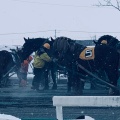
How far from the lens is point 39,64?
21109 millimetres

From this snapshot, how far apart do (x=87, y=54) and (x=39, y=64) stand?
3.30 m

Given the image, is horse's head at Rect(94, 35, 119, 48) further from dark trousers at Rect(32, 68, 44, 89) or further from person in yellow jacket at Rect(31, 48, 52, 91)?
dark trousers at Rect(32, 68, 44, 89)

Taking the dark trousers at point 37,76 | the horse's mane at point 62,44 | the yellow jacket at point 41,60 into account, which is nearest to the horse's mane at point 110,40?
the horse's mane at point 62,44

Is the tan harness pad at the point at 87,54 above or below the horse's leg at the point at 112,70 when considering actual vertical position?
above

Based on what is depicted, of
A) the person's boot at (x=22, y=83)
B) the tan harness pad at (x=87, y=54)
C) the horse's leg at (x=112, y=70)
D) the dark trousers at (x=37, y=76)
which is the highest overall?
the tan harness pad at (x=87, y=54)

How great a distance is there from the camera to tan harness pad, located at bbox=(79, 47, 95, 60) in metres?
18.2

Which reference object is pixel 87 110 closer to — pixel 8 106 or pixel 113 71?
pixel 8 106

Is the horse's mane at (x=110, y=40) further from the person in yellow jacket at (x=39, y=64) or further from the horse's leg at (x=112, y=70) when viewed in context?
the person in yellow jacket at (x=39, y=64)

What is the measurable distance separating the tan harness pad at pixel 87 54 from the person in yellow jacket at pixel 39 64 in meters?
2.49

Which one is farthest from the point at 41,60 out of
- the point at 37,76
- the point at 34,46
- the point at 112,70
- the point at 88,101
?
the point at 88,101

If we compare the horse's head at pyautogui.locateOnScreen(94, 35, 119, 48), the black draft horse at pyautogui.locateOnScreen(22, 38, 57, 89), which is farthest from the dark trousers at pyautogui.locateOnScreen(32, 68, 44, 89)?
the horse's head at pyautogui.locateOnScreen(94, 35, 119, 48)

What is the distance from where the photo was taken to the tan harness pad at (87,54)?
18.2 meters

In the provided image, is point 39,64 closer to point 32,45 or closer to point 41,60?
point 41,60

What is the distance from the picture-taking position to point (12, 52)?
23.5m
